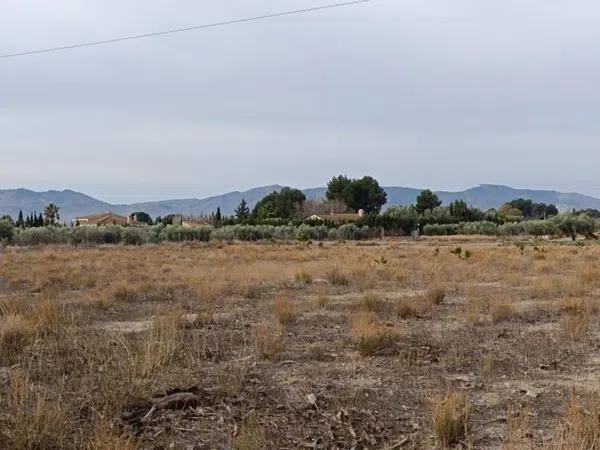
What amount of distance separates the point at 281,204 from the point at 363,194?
15.0 m

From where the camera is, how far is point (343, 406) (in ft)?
18.2

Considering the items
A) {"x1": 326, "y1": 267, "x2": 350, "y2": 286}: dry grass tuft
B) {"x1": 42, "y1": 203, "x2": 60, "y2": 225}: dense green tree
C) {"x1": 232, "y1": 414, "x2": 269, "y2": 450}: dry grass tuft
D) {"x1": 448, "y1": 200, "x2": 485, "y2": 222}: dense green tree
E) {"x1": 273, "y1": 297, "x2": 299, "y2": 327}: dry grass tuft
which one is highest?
{"x1": 42, "y1": 203, "x2": 60, "y2": 225}: dense green tree

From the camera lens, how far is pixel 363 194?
359 feet

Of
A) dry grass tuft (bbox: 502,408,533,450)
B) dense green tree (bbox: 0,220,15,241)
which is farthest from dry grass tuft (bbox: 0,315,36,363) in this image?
dense green tree (bbox: 0,220,15,241)

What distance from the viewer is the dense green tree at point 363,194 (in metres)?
109

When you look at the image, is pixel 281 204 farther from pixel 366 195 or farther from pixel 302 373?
pixel 302 373

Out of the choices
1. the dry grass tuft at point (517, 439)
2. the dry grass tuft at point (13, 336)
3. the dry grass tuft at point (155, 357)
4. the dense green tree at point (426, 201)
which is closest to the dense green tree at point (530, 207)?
the dense green tree at point (426, 201)

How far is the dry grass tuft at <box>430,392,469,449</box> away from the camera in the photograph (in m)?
4.75

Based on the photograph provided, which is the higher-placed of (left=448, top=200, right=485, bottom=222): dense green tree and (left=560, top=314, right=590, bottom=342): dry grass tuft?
(left=448, top=200, right=485, bottom=222): dense green tree

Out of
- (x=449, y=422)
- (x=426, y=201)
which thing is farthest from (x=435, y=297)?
(x=426, y=201)

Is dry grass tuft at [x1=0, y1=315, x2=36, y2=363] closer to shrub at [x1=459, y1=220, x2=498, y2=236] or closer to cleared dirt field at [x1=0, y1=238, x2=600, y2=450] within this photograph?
cleared dirt field at [x1=0, y1=238, x2=600, y2=450]

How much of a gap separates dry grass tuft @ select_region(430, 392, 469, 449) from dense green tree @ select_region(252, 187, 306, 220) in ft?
A: 302

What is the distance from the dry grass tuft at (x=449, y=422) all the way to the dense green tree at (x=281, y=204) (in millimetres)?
92201

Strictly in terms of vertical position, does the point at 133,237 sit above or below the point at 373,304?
above
